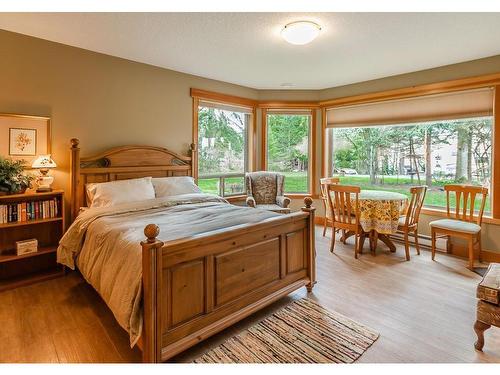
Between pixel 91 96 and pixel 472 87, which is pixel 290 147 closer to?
pixel 472 87

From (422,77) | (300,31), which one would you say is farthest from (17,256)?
(422,77)

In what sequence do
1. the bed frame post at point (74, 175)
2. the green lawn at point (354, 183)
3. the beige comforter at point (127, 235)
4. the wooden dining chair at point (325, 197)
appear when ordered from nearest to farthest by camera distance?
the beige comforter at point (127, 235)
the bed frame post at point (74, 175)
the wooden dining chair at point (325, 197)
the green lawn at point (354, 183)

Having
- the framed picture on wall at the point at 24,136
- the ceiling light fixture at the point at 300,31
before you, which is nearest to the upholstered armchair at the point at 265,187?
the ceiling light fixture at the point at 300,31

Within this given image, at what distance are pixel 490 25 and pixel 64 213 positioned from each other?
4.62m

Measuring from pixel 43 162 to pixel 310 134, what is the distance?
4.14 m

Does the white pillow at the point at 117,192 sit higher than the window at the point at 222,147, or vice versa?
the window at the point at 222,147

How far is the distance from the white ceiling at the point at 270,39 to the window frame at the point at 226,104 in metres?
0.47

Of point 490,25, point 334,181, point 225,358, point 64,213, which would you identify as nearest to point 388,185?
point 334,181

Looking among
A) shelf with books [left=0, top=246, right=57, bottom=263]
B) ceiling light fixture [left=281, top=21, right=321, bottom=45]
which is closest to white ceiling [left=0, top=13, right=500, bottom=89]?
ceiling light fixture [left=281, top=21, right=321, bottom=45]

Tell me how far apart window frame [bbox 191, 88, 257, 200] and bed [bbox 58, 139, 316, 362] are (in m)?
1.49

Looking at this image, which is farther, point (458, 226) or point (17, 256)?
point (458, 226)

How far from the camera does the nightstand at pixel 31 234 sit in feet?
9.25

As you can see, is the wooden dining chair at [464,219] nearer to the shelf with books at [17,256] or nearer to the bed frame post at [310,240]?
the bed frame post at [310,240]

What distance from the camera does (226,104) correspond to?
491 centimetres
